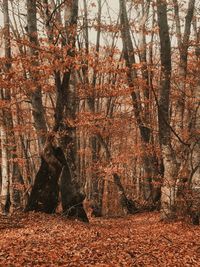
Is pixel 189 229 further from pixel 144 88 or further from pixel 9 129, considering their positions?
pixel 9 129

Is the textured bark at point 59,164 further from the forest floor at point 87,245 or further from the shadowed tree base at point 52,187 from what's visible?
the forest floor at point 87,245

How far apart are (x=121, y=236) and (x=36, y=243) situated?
273 cm

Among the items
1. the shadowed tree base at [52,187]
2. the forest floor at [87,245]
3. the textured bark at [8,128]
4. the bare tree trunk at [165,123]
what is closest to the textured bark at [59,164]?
the shadowed tree base at [52,187]

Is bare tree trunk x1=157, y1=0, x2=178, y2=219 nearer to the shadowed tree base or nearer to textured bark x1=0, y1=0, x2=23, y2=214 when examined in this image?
the shadowed tree base

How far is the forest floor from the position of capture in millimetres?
7308

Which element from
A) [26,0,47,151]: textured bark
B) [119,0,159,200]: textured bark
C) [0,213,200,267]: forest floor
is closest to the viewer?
[0,213,200,267]: forest floor

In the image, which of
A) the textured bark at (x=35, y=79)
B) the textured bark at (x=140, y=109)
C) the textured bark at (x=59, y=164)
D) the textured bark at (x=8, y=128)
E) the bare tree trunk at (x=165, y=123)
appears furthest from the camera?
the textured bark at (x=140, y=109)

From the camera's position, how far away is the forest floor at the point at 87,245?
7.31 metres

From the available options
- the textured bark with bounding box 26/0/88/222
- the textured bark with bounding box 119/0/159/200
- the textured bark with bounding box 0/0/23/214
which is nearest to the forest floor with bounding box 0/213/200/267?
the textured bark with bounding box 26/0/88/222

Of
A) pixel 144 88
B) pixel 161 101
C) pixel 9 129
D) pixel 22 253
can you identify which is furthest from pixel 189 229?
pixel 9 129

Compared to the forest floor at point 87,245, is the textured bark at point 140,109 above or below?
above

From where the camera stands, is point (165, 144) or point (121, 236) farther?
point (165, 144)

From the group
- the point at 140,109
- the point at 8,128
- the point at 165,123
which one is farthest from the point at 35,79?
the point at 140,109

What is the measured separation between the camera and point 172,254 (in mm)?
8438
